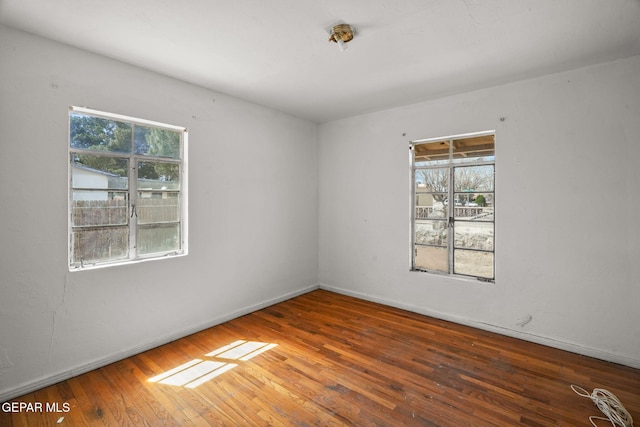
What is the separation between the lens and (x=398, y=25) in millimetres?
2225

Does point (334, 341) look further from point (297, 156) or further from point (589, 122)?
point (589, 122)

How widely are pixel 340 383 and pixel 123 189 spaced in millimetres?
2714

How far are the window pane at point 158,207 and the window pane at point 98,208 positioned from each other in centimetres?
15

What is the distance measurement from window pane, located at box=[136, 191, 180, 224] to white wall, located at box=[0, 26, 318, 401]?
0.19 m

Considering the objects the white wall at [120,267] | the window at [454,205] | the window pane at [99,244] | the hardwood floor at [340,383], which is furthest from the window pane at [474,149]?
the window pane at [99,244]

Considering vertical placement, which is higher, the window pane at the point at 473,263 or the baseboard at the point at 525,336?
the window pane at the point at 473,263

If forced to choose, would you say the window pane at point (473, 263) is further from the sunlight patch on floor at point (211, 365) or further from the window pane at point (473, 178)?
the sunlight patch on floor at point (211, 365)

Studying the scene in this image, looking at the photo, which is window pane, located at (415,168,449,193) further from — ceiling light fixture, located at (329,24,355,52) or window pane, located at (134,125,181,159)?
window pane, located at (134,125,181,159)

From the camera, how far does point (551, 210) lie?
3074 mm

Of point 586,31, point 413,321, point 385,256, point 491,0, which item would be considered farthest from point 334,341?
point 586,31

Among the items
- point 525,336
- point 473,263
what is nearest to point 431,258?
point 473,263

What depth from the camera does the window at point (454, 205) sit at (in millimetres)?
3553

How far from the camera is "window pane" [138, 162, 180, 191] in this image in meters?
3.04

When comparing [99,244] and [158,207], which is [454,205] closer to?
[158,207]
